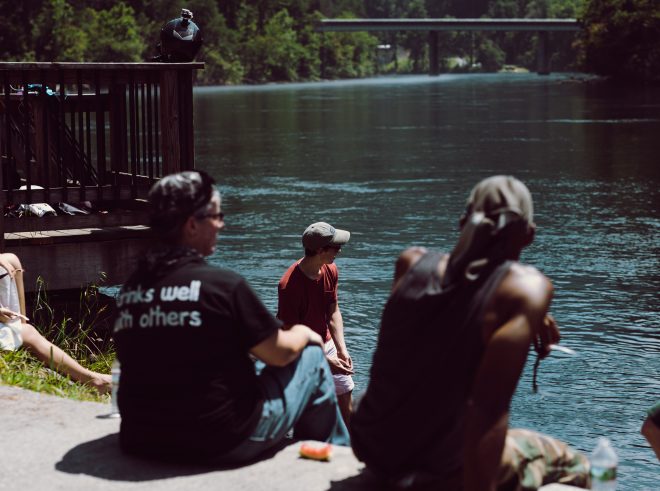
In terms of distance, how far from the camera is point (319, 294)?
7.50m

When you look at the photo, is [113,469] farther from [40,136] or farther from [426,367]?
[40,136]

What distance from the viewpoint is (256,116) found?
62750mm

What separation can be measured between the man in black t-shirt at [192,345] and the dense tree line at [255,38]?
2977 inches

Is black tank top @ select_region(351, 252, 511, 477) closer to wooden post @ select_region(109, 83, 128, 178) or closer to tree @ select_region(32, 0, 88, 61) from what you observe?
wooden post @ select_region(109, 83, 128, 178)

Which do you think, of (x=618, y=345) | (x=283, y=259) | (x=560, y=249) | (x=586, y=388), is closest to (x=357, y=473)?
(x=586, y=388)

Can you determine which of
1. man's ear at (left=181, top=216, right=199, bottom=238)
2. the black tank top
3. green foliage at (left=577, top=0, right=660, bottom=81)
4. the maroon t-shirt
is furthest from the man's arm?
green foliage at (left=577, top=0, right=660, bottom=81)

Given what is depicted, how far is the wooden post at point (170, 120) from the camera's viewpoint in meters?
9.60

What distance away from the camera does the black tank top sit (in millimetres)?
3859

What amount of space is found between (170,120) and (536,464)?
6.06 meters

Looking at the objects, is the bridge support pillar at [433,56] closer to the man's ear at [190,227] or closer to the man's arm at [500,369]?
the man's ear at [190,227]

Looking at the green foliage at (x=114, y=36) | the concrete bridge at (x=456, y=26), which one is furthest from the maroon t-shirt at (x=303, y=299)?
the concrete bridge at (x=456, y=26)

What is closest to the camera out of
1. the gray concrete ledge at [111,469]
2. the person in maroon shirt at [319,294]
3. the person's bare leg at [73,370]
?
Answer: the gray concrete ledge at [111,469]

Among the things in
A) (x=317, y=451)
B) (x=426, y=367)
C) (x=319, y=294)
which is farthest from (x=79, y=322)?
(x=426, y=367)

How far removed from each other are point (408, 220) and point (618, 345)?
10365mm
